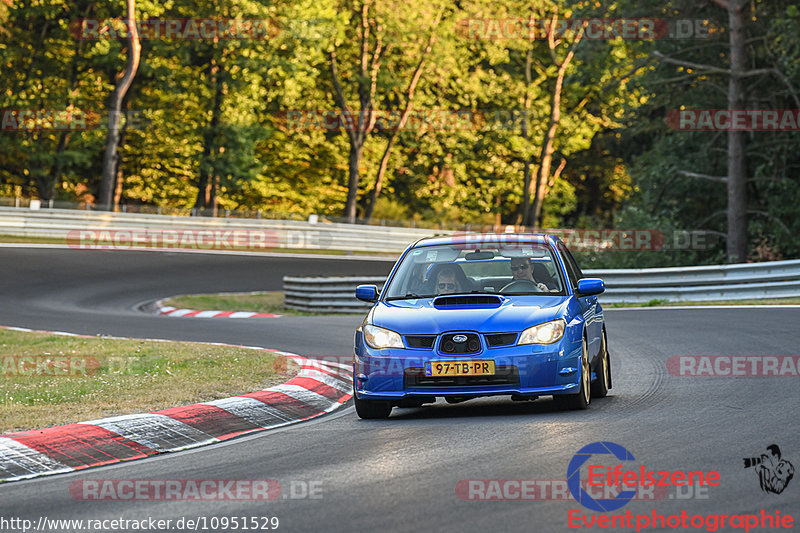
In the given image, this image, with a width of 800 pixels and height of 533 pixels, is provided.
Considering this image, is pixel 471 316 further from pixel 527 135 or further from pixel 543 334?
pixel 527 135

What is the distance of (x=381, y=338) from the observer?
31.8 feet

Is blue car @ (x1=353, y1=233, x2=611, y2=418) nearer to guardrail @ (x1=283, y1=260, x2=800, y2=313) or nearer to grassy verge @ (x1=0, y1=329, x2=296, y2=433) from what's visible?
grassy verge @ (x1=0, y1=329, x2=296, y2=433)

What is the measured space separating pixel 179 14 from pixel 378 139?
1394cm

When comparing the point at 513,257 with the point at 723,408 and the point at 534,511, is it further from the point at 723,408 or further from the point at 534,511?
the point at 534,511

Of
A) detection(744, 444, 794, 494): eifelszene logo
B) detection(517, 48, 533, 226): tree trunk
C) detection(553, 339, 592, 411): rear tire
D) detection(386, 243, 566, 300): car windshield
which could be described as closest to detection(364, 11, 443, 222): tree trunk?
detection(517, 48, 533, 226): tree trunk

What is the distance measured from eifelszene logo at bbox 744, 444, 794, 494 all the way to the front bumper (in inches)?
91.6

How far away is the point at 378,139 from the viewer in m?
60.5

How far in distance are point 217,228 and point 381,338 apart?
112ft

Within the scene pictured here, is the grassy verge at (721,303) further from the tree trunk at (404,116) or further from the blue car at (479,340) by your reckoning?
the tree trunk at (404,116)

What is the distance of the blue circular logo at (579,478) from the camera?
19.3 feet

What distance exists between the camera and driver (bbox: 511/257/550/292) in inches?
417

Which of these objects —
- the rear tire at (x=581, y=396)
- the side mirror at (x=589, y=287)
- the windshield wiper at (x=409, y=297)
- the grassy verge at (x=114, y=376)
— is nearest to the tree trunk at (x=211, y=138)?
the grassy verge at (x=114, y=376)

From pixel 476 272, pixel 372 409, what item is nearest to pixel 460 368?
pixel 372 409

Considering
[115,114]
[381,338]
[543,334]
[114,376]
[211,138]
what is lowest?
[114,376]
